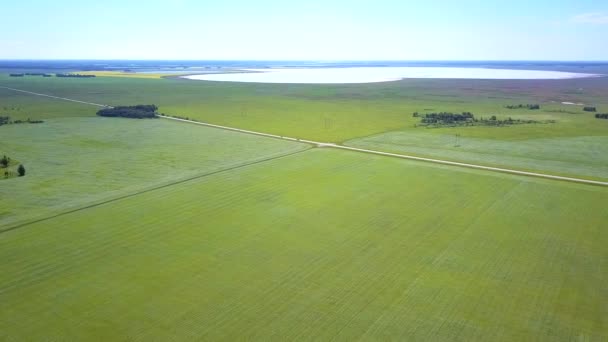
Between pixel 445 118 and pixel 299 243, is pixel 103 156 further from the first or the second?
pixel 445 118

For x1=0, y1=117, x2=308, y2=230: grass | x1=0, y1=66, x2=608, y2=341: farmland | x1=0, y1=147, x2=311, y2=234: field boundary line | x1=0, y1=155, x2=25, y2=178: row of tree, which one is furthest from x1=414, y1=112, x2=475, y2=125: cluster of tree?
x1=0, y1=155, x2=25, y2=178: row of tree

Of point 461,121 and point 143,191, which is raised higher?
point 461,121

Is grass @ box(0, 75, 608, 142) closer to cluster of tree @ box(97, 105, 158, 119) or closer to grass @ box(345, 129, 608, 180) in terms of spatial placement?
grass @ box(345, 129, 608, 180)

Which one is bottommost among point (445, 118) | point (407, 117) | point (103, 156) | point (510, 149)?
point (103, 156)

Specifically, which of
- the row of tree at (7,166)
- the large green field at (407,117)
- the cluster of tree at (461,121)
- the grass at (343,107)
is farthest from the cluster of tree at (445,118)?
the row of tree at (7,166)

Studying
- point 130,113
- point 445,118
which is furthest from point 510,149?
point 130,113
